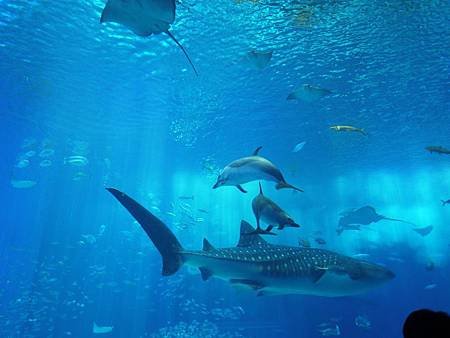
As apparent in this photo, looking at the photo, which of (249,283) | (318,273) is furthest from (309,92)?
(249,283)

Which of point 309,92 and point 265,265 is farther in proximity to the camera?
point 309,92

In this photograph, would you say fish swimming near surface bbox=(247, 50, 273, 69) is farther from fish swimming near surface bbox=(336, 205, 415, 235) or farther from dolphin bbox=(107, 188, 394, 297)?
fish swimming near surface bbox=(336, 205, 415, 235)

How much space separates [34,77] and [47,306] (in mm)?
13183

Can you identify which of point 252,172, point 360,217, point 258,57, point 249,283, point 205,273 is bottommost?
point 249,283

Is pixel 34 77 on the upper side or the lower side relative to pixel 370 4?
upper

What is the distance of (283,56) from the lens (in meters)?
11.3

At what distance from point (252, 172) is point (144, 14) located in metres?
2.74

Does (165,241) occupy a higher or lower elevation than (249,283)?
higher

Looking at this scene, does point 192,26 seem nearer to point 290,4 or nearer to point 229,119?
point 290,4

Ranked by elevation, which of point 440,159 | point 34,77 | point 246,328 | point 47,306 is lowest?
point 246,328

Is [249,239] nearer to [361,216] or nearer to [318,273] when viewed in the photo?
[318,273]

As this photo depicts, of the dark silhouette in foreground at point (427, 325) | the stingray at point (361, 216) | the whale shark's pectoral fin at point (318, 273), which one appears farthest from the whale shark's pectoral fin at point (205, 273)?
the stingray at point (361, 216)

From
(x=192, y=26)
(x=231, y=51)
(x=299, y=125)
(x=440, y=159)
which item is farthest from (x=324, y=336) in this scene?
(x=440, y=159)

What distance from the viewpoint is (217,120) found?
16953 millimetres
